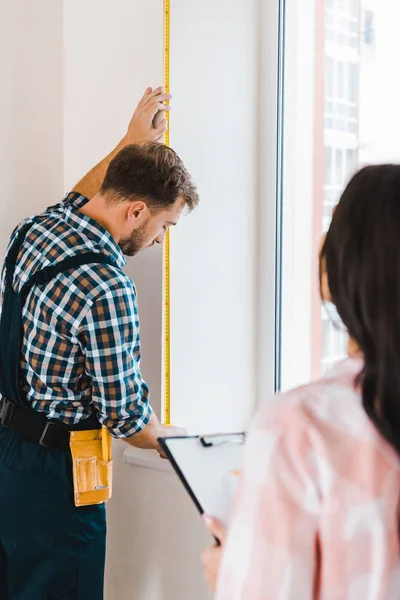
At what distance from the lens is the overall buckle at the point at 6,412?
167 cm

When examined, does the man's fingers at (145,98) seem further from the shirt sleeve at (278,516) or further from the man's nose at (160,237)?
the shirt sleeve at (278,516)

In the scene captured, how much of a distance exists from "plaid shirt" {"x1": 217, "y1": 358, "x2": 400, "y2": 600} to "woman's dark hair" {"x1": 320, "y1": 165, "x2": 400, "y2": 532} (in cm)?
3

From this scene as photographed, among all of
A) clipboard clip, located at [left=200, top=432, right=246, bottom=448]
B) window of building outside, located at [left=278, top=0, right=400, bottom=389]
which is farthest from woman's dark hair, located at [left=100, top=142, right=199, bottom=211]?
clipboard clip, located at [left=200, top=432, right=246, bottom=448]

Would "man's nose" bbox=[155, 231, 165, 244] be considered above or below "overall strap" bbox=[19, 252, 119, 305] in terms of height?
above

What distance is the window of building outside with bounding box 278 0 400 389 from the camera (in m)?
1.66

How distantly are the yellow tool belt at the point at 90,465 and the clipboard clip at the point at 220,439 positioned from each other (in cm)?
58

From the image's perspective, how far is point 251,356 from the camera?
1.99 m

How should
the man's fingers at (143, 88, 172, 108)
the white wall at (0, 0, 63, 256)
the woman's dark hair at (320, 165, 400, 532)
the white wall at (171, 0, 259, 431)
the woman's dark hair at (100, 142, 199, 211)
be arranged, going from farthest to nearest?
the white wall at (0, 0, 63, 256) → the white wall at (171, 0, 259, 431) → the man's fingers at (143, 88, 172, 108) → the woman's dark hair at (100, 142, 199, 211) → the woman's dark hair at (320, 165, 400, 532)

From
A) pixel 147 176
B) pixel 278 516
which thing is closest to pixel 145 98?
pixel 147 176

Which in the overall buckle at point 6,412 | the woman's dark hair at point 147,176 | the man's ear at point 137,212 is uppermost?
the woman's dark hair at point 147,176

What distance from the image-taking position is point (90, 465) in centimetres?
165

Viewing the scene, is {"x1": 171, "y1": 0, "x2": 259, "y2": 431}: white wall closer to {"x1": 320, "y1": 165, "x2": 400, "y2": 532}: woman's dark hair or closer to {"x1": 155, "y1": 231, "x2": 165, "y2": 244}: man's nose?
{"x1": 155, "y1": 231, "x2": 165, "y2": 244}: man's nose

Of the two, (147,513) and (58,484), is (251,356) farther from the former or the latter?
(58,484)

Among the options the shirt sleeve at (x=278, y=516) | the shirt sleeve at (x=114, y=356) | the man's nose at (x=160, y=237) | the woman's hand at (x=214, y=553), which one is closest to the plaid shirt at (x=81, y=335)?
the shirt sleeve at (x=114, y=356)
